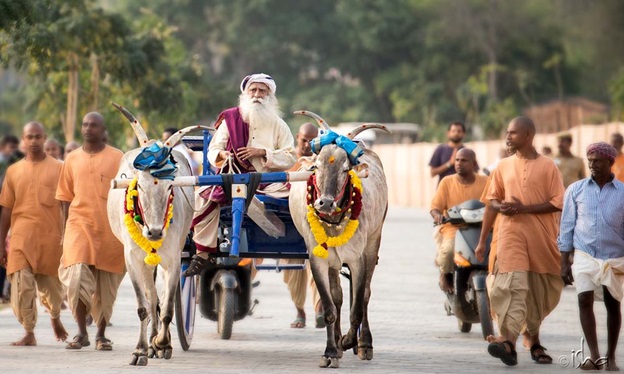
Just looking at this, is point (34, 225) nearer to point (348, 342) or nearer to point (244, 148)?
point (244, 148)

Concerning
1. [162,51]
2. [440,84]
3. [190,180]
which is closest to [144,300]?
[190,180]

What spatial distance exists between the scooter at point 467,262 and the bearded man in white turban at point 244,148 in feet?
6.64

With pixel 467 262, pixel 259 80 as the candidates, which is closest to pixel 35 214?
pixel 259 80

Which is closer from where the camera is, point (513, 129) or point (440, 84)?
point (513, 129)

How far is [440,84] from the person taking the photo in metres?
65.7

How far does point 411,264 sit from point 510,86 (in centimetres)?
4283

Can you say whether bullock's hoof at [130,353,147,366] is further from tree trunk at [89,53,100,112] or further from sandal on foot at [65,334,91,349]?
tree trunk at [89,53,100,112]

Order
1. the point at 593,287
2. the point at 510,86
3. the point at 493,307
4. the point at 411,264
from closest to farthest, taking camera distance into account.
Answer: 1. the point at 593,287
2. the point at 493,307
3. the point at 411,264
4. the point at 510,86

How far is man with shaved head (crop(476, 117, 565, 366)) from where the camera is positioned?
38.6ft

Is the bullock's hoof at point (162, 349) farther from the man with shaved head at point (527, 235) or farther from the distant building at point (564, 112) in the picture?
the distant building at point (564, 112)

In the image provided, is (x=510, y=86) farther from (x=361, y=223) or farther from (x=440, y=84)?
(x=361, y=223)

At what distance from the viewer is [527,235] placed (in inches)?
466

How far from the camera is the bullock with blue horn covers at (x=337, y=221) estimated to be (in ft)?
36.7

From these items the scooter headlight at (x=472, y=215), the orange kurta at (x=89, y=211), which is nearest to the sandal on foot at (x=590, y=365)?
the scooter headlight at (x=472, y=215)
